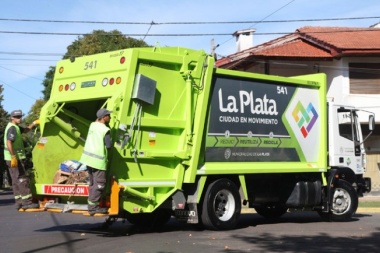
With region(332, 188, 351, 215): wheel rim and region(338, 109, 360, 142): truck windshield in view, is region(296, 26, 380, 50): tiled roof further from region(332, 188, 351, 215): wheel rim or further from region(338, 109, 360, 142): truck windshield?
region(332, 188, 351, 215): wheel rim

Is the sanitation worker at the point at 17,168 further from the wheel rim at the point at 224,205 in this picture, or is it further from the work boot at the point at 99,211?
the wheel rim at the point at 224,205

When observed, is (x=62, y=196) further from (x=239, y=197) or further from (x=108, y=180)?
(x=239, y=197)

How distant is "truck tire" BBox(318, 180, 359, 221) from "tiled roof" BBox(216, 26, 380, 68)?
12769 millimetres

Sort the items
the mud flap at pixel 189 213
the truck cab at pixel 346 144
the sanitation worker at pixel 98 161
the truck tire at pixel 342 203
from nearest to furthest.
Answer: the sanitation worker at pixel 98 161, the mud flap at pixel 189 213, the truck tire at pixel 342 203, the truck cab at pixel 346 144

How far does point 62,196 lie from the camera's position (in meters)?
9.92

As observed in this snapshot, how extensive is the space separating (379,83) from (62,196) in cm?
1888

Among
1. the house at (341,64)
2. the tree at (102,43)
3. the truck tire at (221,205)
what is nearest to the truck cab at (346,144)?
the truck tire at (221,205)

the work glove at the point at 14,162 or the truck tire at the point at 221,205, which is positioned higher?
the work glove at the point at 14,162

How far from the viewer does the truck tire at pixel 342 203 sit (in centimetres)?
1244

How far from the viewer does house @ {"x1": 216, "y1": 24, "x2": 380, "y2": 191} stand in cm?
2488

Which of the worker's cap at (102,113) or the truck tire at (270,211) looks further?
the truck tire at (270,211)

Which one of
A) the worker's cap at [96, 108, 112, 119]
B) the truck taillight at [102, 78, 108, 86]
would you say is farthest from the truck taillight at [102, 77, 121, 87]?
the worker's cap at [96, 108, 112, 119]

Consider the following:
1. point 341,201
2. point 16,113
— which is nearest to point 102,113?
point 16,113

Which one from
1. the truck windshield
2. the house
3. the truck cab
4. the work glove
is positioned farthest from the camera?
the house
